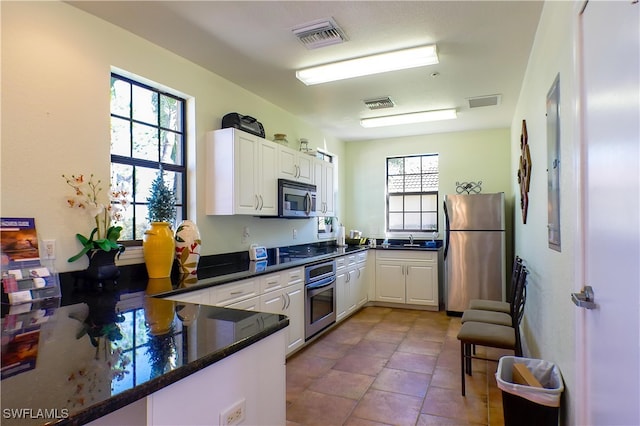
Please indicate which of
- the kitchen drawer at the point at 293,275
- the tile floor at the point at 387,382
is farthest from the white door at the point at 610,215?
the kitchen drawer at the point at 293,275

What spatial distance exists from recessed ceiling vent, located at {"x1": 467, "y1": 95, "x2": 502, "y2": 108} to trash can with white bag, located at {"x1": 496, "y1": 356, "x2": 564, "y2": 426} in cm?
295

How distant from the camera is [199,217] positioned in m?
3.23

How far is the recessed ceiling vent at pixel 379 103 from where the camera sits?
404cm

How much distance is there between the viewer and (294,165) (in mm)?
4207

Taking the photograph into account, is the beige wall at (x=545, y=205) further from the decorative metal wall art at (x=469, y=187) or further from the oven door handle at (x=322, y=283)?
the decorative metal wall art at (x=469, y=187)

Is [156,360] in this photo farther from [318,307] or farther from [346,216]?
[346,216]

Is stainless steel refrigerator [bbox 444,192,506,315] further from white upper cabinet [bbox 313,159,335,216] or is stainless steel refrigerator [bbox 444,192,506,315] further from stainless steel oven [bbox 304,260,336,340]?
stainless steel oven [bbox 304,260,336,340]

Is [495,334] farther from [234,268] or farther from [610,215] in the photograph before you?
[234,268]

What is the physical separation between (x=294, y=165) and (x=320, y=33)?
5.83ft

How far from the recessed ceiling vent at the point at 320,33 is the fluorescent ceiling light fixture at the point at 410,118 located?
211 cm

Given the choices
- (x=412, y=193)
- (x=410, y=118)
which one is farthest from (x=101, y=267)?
(x=412, y=193)

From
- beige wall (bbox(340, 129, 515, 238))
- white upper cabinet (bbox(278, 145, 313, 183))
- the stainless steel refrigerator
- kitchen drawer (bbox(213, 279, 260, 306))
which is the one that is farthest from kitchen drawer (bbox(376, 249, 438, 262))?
kitchen drawer (bbox(213, 279, 260, 306))

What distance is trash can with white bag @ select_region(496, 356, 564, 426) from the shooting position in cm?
172

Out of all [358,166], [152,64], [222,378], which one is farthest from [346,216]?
[222,378]
